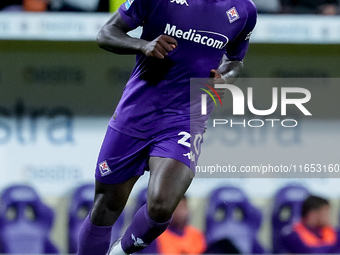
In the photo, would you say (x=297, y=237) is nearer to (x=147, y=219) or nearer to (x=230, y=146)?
(x=230, y=146)

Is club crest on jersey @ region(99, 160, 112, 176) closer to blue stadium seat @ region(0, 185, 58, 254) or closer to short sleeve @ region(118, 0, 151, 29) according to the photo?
short sleeve @ region(118, 0, 151, 29)

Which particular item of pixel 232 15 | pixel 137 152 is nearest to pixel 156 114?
pixel 137 152

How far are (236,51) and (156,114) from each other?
0.61 metres

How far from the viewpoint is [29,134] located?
20.8 feet

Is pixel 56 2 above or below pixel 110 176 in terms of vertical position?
above

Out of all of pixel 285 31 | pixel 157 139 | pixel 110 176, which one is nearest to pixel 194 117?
pixel 157 139

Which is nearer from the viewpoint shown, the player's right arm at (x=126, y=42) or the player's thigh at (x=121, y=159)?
the player's right arm at (x=126, y=42)

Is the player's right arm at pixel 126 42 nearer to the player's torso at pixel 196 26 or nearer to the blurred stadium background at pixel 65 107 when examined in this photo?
the player's torso at pixel 196 26

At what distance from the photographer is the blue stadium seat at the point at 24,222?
620 cm

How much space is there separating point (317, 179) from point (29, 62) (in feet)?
8.16

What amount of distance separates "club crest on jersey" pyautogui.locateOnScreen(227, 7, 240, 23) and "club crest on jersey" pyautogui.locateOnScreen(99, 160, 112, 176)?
0.88 m

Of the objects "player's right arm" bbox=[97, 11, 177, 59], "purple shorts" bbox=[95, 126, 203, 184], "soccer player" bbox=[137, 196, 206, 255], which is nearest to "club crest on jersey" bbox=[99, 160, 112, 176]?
"purple shorts" bbox=[95, 126, 203, 184]

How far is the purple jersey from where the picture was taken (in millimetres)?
3619

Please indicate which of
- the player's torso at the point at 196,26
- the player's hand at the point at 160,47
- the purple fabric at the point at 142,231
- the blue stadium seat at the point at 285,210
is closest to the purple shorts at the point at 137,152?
the purple fabric at the point at 142,231
